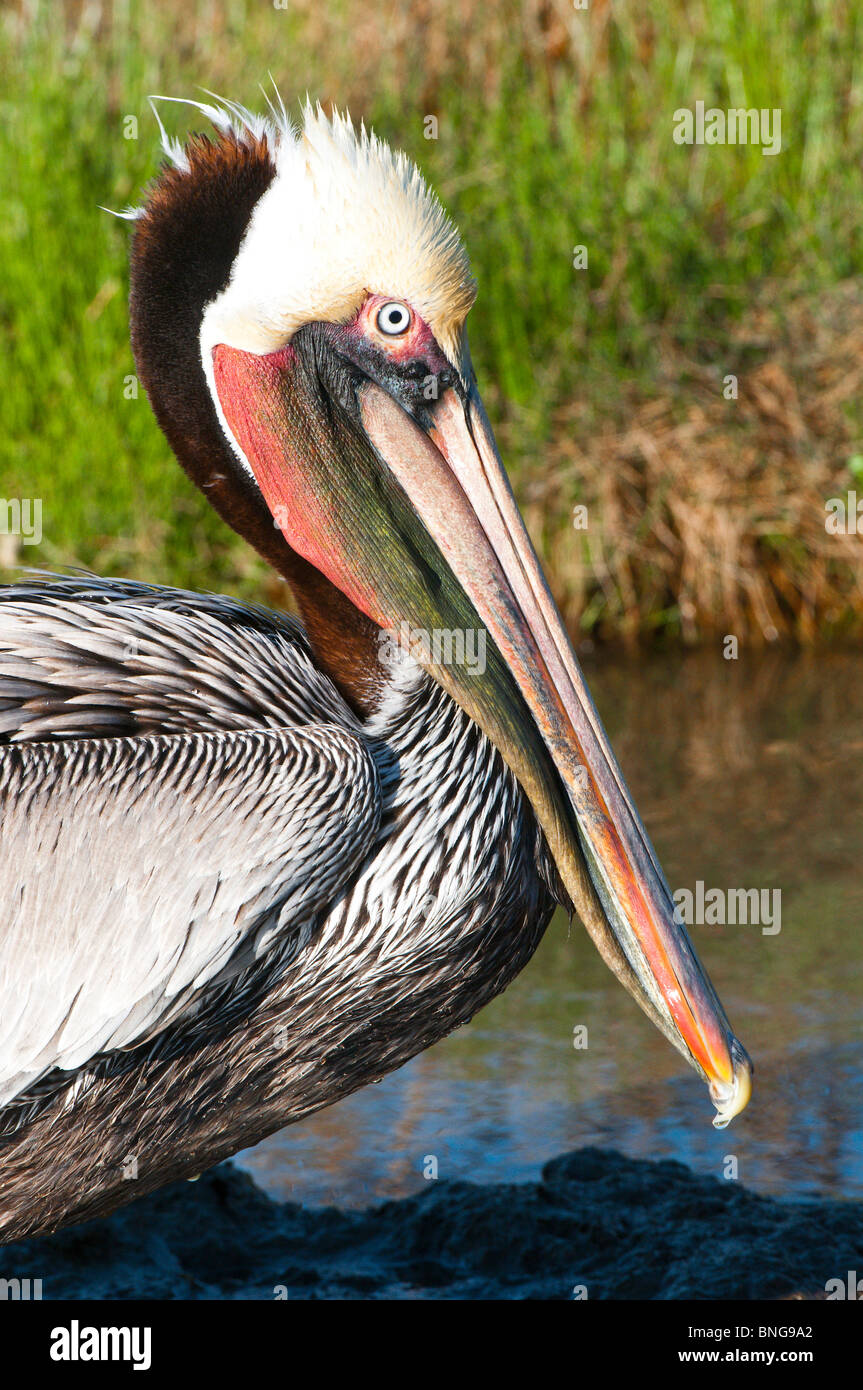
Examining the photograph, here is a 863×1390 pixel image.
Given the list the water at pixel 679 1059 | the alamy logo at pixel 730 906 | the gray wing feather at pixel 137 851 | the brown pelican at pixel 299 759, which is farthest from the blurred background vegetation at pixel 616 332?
the gray wing feather at pixel 137 851

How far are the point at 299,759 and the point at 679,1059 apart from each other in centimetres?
186

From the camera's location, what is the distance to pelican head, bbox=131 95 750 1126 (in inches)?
128

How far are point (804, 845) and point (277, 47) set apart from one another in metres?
5.99

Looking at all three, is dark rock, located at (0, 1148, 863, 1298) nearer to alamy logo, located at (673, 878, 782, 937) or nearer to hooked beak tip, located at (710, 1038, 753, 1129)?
hooked beak tip, located at (710, 1038, 753, 1129)

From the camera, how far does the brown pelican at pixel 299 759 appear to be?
3104 millimetres

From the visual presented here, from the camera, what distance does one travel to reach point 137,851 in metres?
3.11

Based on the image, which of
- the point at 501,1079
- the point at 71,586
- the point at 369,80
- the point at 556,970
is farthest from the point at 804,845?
the point at 369,80

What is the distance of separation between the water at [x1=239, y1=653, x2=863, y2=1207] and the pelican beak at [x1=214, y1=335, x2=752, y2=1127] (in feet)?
2.40

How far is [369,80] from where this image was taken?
948 centimetres

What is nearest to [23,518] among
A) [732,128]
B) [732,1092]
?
[732,128]

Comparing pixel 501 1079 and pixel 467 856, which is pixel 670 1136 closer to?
pixel 501 1079
